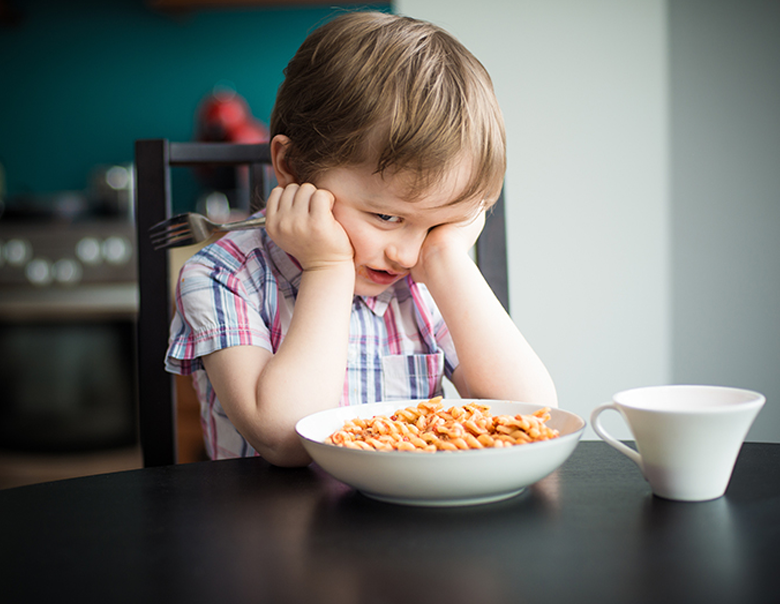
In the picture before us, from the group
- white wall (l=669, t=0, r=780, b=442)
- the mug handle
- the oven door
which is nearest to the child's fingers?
the mug handle

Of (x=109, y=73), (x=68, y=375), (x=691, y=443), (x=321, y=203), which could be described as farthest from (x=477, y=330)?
(x=109, y=73)

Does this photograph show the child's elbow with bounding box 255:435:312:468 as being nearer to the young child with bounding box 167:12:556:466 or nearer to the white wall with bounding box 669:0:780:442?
the young child with bounding box 167:12:556:466

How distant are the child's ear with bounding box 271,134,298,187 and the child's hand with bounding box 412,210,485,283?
7.1 inches

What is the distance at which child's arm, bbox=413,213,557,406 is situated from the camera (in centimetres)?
74

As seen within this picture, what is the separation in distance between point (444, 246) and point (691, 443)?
420 mm

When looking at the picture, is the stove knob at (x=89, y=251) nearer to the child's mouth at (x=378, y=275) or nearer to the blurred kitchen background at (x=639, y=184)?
the blurred kitchen background at (x=639, y=184)

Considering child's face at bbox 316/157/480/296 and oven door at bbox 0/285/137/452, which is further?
oven door at bbox 0/285/137/452

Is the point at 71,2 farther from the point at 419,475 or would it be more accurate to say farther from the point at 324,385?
the point at 419,475

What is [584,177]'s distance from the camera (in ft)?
3.76

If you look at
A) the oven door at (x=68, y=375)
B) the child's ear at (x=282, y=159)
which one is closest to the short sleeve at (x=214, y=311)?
the child's ear at (x=282, y=159)

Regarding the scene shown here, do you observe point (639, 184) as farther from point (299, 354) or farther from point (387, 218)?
point (299, 354)

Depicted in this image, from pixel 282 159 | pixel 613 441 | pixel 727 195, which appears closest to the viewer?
pixel 613 441

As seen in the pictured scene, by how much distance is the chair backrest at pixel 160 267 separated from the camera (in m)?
0.91

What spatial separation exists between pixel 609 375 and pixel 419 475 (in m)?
0.80
